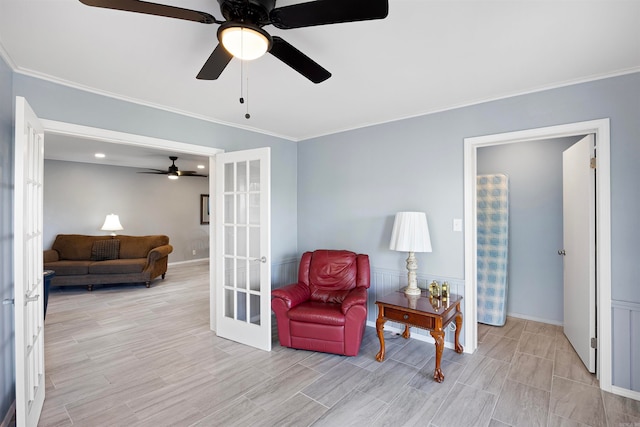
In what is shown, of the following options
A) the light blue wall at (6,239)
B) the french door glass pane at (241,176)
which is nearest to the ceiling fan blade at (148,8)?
the light blue wall at (6,239)

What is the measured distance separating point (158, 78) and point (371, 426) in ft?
9.91

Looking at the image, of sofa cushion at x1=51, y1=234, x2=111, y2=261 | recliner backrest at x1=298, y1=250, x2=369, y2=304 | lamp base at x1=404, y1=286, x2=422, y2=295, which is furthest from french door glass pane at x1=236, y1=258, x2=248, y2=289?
Answer: sofa cushion at x1=51, y1=234, x2=111, y2=261

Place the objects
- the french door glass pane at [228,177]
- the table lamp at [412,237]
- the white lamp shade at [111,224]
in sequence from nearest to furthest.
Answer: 1. the table lamp at [412,237]
2. the french door glass pane at [228,177]
3. the white lamp shade at [111,224]

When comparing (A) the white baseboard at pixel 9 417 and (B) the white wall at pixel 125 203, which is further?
(B) the white wall at pixel 125 203

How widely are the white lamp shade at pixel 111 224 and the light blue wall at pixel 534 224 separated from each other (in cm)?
708

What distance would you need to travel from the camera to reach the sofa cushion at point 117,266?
5465 mm

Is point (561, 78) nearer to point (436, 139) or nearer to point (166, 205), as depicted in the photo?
point (436, 139)

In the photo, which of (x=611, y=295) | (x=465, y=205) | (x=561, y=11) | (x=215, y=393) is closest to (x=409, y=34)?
(x=561, y=11)

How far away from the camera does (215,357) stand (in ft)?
9.79

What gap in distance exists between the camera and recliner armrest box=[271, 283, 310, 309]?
121 inches

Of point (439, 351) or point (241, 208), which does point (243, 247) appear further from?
point (439, 351)

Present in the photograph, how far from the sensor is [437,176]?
3.21 metres

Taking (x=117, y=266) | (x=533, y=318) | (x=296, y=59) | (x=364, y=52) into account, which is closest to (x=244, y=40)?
(x=296, y=59)

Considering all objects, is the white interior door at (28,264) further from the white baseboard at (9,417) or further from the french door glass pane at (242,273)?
the french door glass pane at (242,273)
